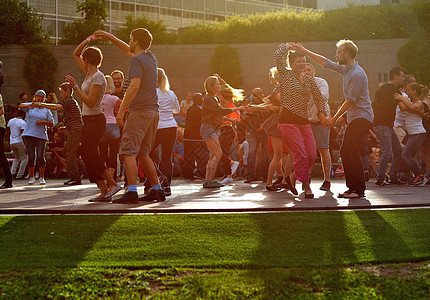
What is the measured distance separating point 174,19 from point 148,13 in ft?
6.68

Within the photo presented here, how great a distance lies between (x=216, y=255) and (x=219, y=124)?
Answer: 607cm

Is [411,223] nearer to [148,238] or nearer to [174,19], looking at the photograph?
[148,238]

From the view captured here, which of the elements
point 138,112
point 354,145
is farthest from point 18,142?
point 354,145

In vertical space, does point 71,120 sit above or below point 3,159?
above

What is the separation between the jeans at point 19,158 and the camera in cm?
1444

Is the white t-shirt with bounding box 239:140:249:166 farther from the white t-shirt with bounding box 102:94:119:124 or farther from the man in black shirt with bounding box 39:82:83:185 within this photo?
the white t-shirt with bounding box 102:94:119:124

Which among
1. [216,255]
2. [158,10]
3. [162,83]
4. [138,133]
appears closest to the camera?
[216,255]

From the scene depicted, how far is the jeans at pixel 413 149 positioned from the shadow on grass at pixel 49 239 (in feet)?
22.2

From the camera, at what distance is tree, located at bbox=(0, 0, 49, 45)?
79.4 ft

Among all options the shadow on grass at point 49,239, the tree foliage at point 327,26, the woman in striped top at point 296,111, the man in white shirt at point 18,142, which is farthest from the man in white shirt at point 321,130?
the tree foliage at point 327,26

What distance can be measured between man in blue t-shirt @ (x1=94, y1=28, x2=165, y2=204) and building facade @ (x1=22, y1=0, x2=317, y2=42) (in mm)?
30050

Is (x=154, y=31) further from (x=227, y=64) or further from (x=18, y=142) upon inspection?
(x=18, y=142)

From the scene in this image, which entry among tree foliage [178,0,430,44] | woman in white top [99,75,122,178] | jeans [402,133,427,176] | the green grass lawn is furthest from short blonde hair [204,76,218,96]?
tree foliage [178,0,430,44]

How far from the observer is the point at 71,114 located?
36.8 feet
